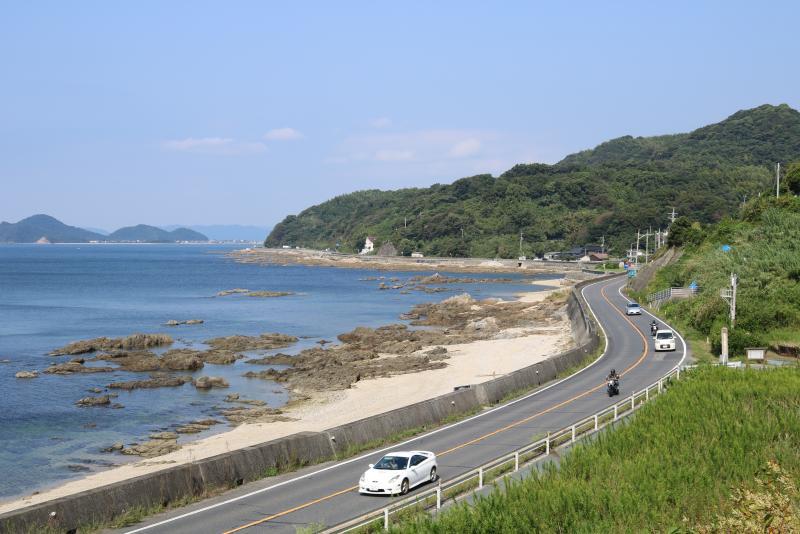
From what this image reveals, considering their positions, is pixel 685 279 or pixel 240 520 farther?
pixel 685 279

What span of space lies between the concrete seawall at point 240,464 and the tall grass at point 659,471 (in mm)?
8407

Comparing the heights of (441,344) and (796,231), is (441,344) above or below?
below

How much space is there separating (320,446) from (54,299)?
111670 millimetres

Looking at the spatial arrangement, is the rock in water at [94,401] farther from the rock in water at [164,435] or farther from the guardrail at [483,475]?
the guardrail at [483,475]

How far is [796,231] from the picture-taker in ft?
223

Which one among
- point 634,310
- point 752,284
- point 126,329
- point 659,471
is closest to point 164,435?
point 659,471

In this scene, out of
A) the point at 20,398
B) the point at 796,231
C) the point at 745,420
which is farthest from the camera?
the point at 796,231

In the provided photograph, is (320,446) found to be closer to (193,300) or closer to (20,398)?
(20,398)

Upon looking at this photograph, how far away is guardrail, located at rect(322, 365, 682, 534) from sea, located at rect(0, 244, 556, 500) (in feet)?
61.7

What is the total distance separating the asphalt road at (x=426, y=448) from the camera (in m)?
21.3

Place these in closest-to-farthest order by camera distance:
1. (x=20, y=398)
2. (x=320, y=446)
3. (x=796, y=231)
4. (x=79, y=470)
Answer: (x=320, y=446) < (x=79, y=470) < (x=20, y=398) < (x=796, y=231)

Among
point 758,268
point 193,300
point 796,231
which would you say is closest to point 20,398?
point 758,268

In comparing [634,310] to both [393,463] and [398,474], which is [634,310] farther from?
[398,474]

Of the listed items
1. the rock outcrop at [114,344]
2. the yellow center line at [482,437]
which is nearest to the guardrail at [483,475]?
the yellow center line at [482,437]
